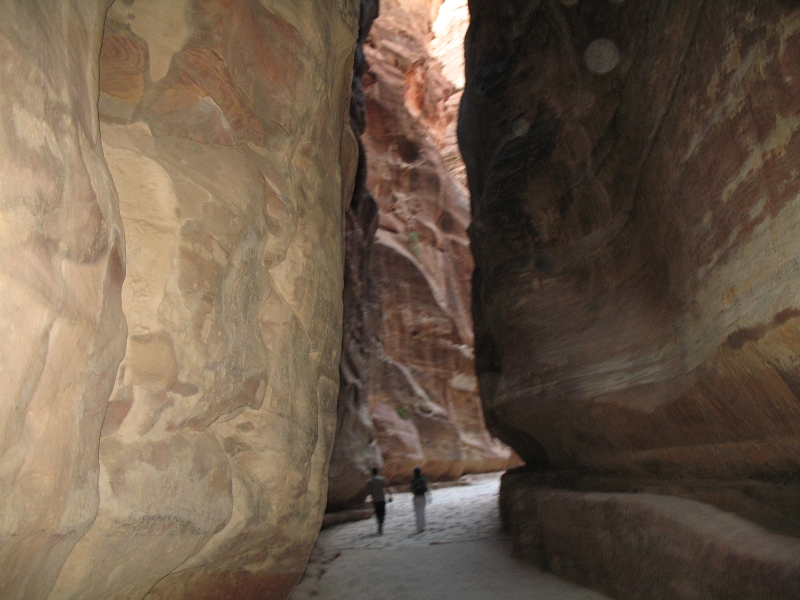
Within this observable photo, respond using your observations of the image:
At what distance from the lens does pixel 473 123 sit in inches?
380

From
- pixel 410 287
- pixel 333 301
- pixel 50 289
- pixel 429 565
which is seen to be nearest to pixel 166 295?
pixel 50 289

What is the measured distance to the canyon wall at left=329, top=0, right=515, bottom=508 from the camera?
1569 cm

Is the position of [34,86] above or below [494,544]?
above

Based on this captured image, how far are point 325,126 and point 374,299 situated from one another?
11870 millimetres

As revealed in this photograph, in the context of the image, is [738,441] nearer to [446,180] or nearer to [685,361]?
[685,361]

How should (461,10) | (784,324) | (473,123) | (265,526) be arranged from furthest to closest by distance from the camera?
(461,10) < (473,123) < (784,324) < (265,526)

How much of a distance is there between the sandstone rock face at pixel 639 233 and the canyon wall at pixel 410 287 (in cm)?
502

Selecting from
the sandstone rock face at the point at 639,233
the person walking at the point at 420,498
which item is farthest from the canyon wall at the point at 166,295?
the person walking at the point at 420,498

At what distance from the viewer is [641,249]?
5.80 m

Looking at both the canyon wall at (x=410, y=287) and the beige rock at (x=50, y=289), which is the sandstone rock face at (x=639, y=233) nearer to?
the beige rock at (x=50, y=289)

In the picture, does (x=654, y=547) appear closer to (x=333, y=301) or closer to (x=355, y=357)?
(x=333, y=301)

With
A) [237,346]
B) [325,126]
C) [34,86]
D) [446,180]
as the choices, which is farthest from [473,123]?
[446,180]

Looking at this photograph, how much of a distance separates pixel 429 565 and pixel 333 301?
4.14m

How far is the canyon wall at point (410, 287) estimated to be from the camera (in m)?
15.7
